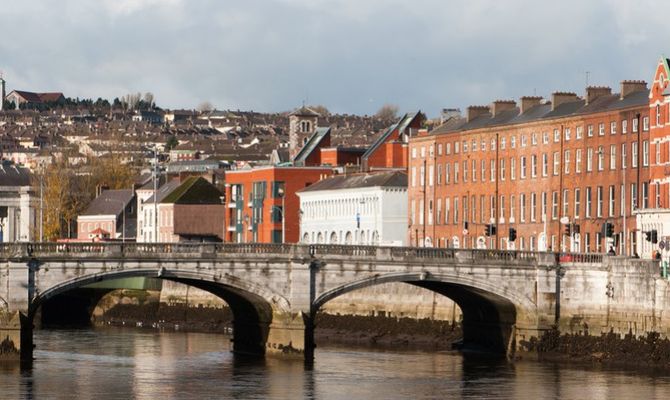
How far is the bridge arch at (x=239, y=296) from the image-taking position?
309 feet

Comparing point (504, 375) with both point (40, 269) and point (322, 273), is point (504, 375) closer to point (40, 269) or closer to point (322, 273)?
point (322, 273)

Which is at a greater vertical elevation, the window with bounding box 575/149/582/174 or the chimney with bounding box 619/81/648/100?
the chimney with bounding box 619/81/648/100

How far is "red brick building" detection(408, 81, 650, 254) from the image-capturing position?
118 metres

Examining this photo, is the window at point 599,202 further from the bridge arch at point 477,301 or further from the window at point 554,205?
the bridge arch at point 477,301

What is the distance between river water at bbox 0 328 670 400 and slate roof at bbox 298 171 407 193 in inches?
1744

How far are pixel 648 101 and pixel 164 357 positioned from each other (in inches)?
1209

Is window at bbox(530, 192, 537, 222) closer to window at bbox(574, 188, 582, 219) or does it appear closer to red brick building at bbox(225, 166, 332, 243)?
window at bbox(574, 188, 582, 219)

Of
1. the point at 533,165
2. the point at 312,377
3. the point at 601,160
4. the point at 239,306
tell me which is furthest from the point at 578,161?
the point at 312,377

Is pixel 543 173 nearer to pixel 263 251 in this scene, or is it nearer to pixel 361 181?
pixel 361 181

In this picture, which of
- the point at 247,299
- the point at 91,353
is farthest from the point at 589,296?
the point at 91,353

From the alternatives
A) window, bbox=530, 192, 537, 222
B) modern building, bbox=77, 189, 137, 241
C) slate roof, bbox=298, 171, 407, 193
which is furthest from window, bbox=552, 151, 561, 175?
modern building, bbox=77, 189, 137, 241

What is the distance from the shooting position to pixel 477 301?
104312 millimetres

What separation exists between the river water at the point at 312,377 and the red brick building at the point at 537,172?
17.2 metres

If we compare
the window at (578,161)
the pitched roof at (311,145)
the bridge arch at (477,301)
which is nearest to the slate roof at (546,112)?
the window at (578,161)
